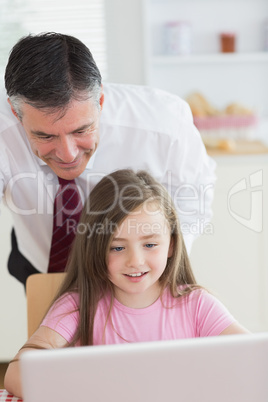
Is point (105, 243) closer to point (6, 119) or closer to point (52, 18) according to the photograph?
point (6, 119)

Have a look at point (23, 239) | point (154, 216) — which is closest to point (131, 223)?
point (154, 216)

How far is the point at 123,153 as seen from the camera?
151 cm

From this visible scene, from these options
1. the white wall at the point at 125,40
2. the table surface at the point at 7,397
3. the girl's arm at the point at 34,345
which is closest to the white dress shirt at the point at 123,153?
the girl's arm at the point at 34,345

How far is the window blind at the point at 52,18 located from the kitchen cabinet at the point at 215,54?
0.85 feet

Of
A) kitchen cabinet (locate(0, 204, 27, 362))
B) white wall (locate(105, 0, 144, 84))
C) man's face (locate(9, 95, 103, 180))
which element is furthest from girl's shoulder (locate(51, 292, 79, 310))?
white wall (locate(105, 0, 144, 84))

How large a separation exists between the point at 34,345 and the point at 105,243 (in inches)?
9.5

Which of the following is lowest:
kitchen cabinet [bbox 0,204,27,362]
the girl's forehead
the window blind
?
kitchen cabinet [bbox 0,204,27,362]

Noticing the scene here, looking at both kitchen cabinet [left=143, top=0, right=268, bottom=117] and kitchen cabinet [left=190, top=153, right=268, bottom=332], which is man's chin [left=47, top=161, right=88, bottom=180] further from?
kitchen cabinet [left=143, top=0, right=268, bottom=117]

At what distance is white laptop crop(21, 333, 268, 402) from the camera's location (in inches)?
27.6

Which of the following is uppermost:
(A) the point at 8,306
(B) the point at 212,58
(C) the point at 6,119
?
(B) the point at 212,58

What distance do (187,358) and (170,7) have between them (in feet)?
7.60

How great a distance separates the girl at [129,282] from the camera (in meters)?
1.19

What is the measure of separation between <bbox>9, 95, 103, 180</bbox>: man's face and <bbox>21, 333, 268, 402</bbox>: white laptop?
0.59m

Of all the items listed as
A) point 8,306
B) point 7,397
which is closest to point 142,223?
point 7,397
